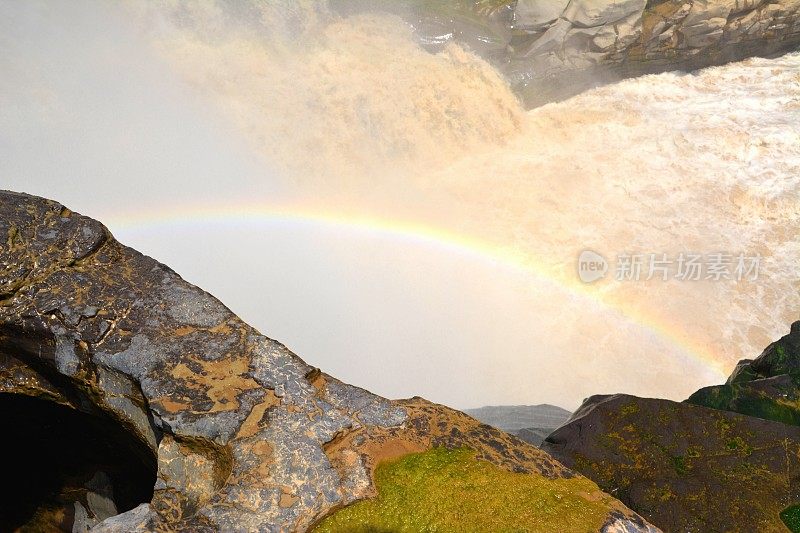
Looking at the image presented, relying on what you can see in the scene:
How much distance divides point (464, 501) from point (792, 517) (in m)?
2.91

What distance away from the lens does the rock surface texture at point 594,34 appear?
61.6 ft

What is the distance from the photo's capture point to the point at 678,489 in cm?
487

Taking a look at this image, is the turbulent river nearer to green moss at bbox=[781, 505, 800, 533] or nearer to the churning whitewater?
the churning whitewater

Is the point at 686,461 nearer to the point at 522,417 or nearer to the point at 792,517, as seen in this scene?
the point at 792,517

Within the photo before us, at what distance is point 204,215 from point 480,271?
8.79m

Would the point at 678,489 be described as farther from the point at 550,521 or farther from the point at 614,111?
the point at 614,111

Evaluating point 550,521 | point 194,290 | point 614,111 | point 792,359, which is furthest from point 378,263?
point 550,521

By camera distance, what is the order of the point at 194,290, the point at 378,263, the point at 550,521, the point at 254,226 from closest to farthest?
1. the point at 550,521
2. the point at 194,290
3. the point at 378,263
4. the point at 254,226

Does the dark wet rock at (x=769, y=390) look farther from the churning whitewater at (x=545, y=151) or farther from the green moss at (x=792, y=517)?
the churning whitewater at (x=545, y=151)

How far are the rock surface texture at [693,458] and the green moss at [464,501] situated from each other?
1.69 meters

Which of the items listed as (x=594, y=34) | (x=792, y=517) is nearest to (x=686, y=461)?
(x=792, y=517)

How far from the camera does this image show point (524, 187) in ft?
59.5

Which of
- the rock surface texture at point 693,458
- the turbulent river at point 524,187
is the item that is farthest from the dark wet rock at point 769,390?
the turbulent river at point 524,187

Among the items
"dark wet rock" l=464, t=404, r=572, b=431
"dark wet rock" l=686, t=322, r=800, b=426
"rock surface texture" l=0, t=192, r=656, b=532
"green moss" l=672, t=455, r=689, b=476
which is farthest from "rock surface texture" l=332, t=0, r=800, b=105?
"rock surface texture" l=0, t=192, r=656, b=532
